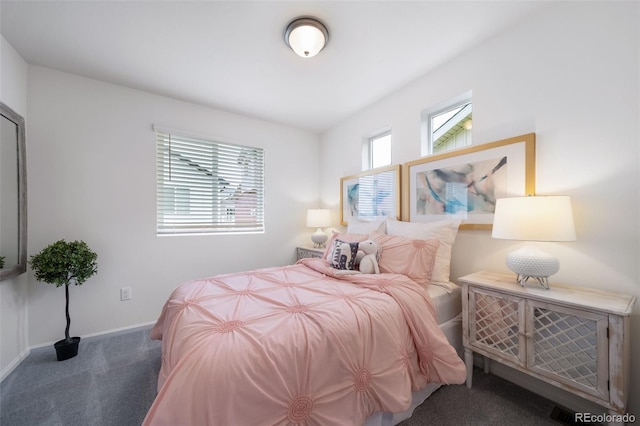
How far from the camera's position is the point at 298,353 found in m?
0.96

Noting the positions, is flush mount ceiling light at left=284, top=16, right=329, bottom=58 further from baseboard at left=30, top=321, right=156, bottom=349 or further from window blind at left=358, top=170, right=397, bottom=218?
baseboard at left=30, top=321, right=156, bottom=349

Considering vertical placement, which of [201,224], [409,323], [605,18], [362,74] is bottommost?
[409,323]

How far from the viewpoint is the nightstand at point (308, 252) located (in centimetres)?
304

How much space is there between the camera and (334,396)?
99cm

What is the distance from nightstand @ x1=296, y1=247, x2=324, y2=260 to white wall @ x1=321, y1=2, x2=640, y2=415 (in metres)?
1.60

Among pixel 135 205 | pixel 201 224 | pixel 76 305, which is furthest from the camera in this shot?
pixel 201 224

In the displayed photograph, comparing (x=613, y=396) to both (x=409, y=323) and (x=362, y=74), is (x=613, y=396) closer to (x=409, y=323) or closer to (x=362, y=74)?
(x=409, y=323)

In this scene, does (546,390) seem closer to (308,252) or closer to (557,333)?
(557,333)

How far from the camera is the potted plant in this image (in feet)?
6.21

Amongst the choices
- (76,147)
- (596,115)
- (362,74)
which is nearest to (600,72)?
(596,115)

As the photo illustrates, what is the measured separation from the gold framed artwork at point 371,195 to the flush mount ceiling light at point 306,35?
1369mm

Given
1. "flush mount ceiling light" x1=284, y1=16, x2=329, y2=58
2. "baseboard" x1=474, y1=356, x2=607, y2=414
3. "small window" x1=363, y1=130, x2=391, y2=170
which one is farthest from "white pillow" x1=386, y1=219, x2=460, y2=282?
"flush mount ceiling light" x1=284, y1=16, x2=329, y2=58

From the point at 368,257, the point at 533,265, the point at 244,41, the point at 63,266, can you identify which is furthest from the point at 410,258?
the point at 63,266

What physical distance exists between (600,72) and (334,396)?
2293 mm
